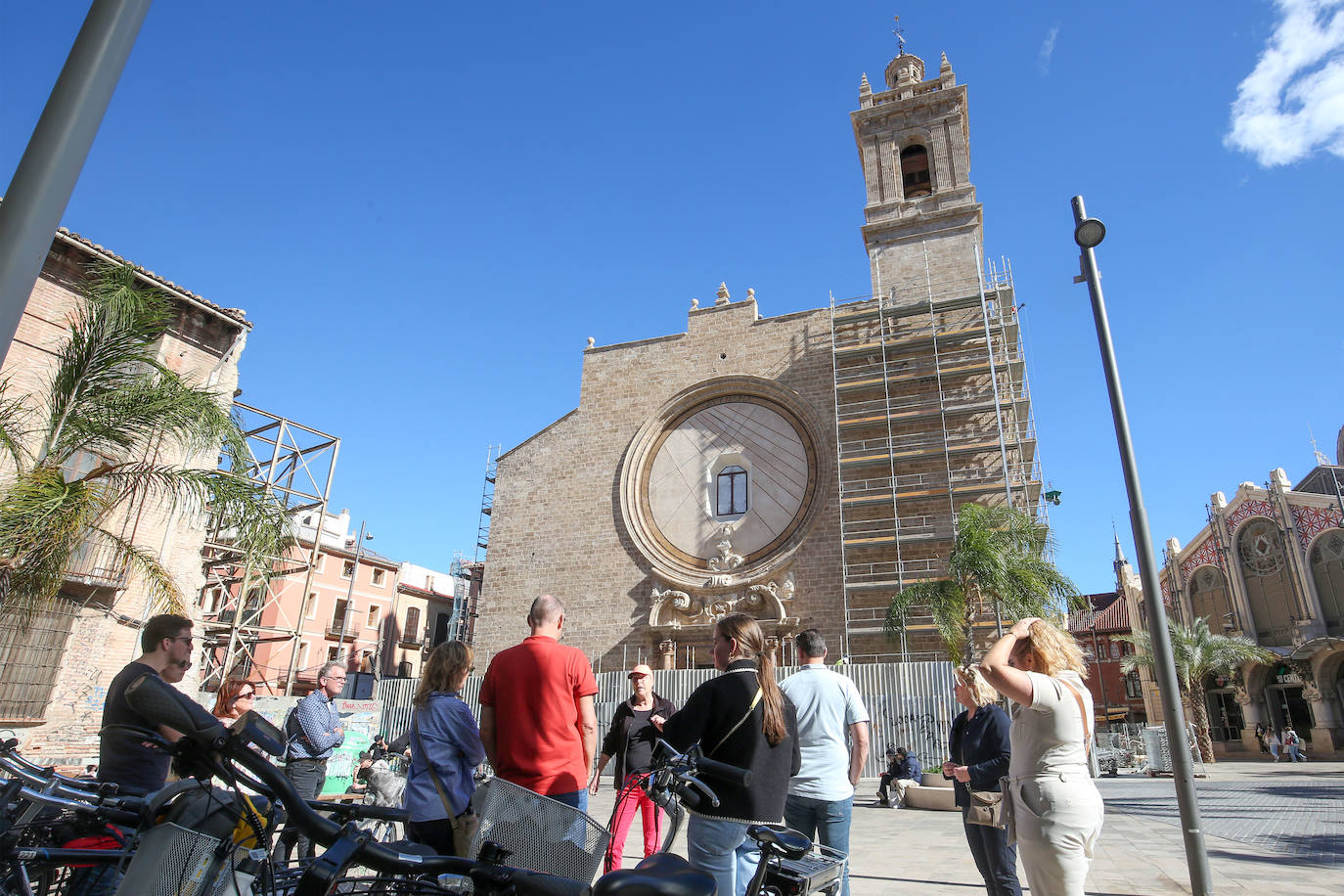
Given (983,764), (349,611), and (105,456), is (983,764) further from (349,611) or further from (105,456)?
(349,611)

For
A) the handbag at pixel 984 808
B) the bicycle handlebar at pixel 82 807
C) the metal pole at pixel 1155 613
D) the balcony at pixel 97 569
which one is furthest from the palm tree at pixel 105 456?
the metal pole at pixel 1155 613

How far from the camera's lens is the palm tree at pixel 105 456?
6.52 m

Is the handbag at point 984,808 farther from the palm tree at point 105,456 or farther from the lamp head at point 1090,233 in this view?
the palm tree at point 105,456

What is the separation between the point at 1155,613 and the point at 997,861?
2339 millimetres

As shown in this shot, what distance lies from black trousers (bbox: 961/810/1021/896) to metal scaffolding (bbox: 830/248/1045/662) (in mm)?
14024

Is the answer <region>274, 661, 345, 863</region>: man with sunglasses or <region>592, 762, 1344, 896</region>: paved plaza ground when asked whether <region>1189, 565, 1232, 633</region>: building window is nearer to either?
<region>592, 762, 1344, 896</region>: paved plaza ground

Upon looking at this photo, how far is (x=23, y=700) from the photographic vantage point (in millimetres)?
11562

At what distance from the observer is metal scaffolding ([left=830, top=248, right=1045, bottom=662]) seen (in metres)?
18.3

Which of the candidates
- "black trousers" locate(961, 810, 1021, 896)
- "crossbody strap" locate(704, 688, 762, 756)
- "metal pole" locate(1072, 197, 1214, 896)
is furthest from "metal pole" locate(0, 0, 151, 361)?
"metal pole" locate(1072, 197, 1214, 896)

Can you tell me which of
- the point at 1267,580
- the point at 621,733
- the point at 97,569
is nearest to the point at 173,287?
the point at 97,569

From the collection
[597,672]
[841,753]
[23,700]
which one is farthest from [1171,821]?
[23,700]

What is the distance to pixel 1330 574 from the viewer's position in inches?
1128

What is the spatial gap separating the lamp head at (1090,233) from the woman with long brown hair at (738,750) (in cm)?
494

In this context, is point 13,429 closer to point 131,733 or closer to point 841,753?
point 131,733
